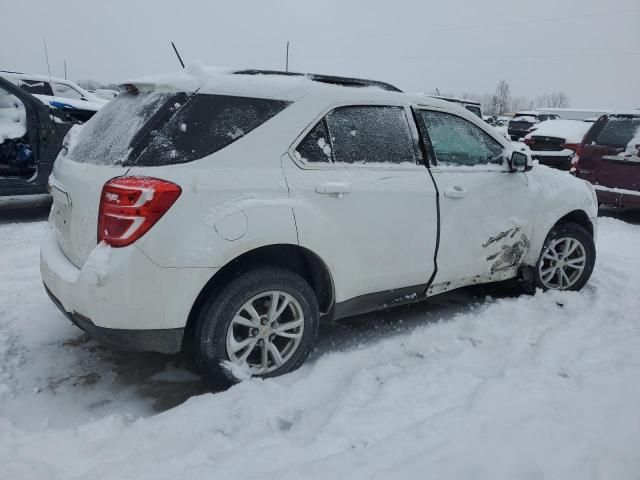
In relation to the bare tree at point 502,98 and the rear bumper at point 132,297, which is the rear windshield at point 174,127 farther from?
the bare tree at point 502,98

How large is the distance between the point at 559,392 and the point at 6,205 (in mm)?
7332

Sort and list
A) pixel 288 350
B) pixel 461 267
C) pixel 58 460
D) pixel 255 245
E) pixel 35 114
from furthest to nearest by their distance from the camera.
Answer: pixel 35 114
pixel 461 267
pixel 288 350
pixel 255 245
pixel 58 460

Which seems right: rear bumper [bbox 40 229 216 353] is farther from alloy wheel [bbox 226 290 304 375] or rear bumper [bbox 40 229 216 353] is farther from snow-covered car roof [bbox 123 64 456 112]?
snow-covered car roof [bbox 123 64 456 112]

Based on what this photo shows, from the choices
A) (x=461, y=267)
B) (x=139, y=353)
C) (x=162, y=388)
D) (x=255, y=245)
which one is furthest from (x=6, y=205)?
(x=461, y=267)

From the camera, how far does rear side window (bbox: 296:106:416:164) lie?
2801 millimetres

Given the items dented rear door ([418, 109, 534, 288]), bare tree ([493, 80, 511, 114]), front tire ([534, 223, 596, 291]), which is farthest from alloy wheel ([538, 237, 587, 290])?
bare tree ([493, 80, 511, 114])

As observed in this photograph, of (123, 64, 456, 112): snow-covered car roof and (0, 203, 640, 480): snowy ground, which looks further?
(123, 64, 456, 112): snow-covered car roof

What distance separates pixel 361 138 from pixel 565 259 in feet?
7.91

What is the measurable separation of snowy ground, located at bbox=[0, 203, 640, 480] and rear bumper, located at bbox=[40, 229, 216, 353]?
0.42 meters

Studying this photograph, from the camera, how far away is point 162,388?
279 centimetres

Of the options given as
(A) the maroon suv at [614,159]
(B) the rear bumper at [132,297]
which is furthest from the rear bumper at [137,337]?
(A) the maroon suv at [614,159]

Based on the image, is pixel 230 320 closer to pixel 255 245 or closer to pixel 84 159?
pixel 255 245

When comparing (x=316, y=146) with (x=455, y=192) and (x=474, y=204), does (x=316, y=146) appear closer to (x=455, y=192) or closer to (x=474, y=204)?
(x=455, y=192)

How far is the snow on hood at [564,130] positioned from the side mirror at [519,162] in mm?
9251
